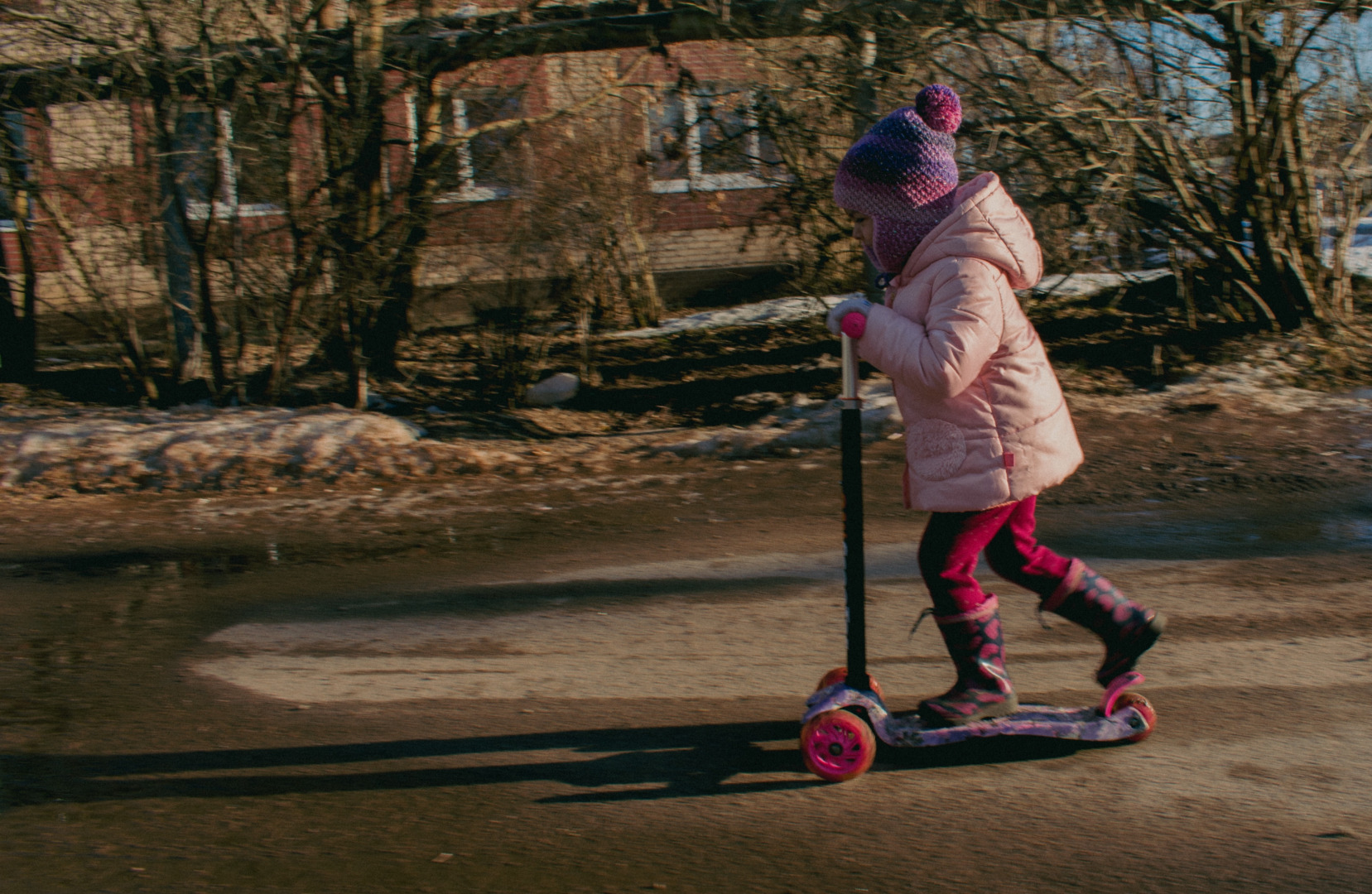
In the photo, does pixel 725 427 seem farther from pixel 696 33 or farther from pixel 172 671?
pixel 172 671

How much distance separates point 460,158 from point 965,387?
6.64 meters

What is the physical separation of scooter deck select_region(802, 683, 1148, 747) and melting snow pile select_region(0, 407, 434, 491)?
480 centimetres

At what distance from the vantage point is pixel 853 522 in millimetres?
3164

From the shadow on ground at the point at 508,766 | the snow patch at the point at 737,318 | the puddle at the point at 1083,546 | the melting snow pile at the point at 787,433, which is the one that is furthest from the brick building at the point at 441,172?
the shadow on ground at the point at 508,766

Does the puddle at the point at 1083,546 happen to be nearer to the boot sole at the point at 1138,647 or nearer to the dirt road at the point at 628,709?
the dirt road at the point at 628,709

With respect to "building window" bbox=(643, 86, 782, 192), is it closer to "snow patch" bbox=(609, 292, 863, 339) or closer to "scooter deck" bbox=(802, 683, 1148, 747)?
"snow patch" bbox=(609, 292, 863, 339)

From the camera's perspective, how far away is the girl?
116 inches

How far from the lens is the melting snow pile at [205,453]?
7273 millimetres

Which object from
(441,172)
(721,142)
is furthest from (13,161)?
(721,142)

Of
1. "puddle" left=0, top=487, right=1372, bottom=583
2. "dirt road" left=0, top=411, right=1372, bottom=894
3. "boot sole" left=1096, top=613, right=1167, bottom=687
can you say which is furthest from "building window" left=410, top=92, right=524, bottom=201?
"boot sole" left=1096, top=613, right=1167, bottom=687

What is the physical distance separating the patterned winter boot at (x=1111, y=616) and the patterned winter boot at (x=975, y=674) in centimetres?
22

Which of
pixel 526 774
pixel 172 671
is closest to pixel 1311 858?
pixel 526 774

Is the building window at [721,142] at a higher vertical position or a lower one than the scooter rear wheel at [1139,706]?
higher

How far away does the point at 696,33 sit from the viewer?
9188mm
